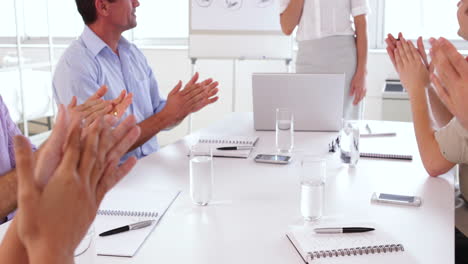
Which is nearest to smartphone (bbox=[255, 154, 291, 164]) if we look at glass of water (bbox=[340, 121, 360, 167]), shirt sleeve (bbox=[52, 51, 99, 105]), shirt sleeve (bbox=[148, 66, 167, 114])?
glass of water (bbox=[340, 121, 360, 167])

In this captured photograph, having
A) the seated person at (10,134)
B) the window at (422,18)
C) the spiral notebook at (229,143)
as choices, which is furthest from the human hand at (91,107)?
the window at (422,18)

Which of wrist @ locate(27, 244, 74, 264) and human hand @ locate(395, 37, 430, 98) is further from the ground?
human hand @ locate(395, 37, 430, 98)

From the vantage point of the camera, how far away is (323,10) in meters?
2.96

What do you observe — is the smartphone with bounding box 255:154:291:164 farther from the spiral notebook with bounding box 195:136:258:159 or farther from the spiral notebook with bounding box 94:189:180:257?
the spiral notebook with bounding box 94:189:180:257

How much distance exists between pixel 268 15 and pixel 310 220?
295 centimetres

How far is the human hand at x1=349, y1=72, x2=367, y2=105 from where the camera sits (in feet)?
9.52

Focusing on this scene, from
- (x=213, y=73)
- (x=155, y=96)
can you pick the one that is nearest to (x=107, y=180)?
(x=155, y=96)

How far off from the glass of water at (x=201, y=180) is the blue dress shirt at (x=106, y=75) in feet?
2.94

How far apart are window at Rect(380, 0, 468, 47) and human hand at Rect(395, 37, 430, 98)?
2741mm

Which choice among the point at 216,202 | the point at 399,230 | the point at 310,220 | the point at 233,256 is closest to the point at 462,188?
the point at 399,230

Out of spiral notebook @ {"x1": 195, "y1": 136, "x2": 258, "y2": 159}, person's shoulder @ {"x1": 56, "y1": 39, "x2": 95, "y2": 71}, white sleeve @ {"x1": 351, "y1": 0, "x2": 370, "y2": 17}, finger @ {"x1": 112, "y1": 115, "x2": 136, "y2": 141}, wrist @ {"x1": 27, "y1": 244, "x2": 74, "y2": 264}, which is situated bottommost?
spiral notebook @ {"x1": 195, "y1": 136, "x2": 258, "y2": 159}

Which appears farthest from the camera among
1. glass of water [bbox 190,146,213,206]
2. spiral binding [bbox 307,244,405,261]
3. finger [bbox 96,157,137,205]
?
glass of water [bbox 190,146,213,206]

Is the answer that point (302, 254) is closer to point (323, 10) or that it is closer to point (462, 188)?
point (462, 188)

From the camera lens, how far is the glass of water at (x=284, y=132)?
1.94m
